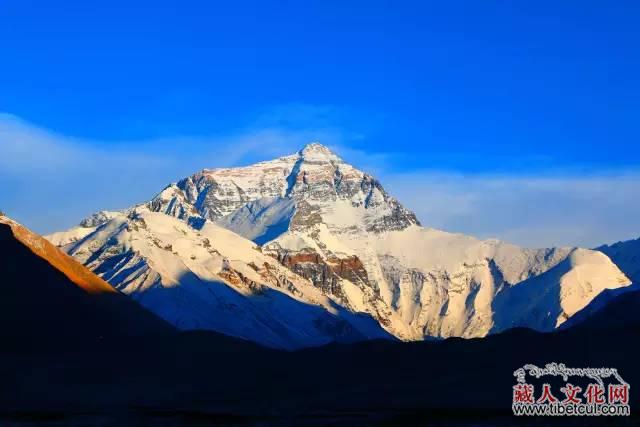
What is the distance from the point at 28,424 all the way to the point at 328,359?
202 feet

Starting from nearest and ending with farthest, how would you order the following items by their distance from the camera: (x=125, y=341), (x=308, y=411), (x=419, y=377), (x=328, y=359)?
(x=308, y=411) < (x=419, y=377) < (x=328, y=359) < (x=125, y=341)

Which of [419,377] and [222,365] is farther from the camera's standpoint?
[222,365]

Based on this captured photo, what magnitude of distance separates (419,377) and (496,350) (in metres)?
13.0

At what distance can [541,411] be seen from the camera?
10662 centimetres

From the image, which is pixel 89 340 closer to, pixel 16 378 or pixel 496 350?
pixel 16 378

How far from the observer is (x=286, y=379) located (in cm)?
15525

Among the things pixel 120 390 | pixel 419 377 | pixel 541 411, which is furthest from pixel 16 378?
pixel 541 411

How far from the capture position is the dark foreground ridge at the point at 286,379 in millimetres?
116562

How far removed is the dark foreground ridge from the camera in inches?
4589

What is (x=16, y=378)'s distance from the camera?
150 m

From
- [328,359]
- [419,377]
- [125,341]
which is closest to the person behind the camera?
[419,377]

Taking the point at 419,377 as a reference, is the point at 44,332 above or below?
above

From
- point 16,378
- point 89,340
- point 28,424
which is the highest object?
point 89,340

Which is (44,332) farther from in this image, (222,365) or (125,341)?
(222,365)
